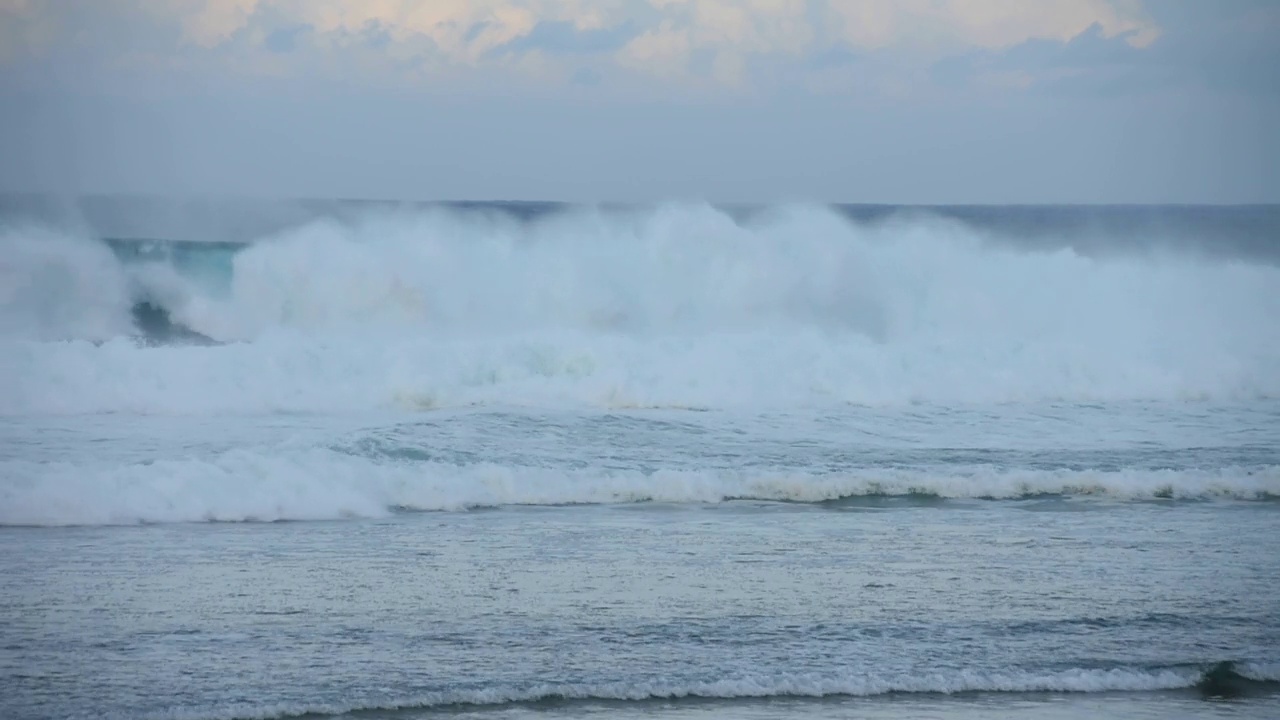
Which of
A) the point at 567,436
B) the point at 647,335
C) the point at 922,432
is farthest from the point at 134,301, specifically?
the point at 922,432

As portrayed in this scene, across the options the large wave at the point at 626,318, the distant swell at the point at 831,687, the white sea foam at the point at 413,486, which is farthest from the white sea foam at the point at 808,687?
the large wave at the point at 626,318

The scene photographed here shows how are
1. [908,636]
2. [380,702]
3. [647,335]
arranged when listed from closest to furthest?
1. [380,702]
2. [908,636]
3. [647,335]

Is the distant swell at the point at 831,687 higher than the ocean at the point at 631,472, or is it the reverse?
the ocean at the point at 631,472

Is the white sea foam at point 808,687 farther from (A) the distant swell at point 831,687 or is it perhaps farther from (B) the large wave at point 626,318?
(B) the large wave at point 626,318

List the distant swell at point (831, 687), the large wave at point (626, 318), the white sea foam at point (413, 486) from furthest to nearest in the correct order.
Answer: the large wave at point (626, 318), the white sea foam at point (413, 486), the distant swell at point (831, 687)

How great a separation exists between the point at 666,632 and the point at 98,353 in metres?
9.82

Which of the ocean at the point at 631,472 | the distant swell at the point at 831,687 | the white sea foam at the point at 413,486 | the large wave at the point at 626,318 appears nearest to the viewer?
the distant swell at the point at 831,687

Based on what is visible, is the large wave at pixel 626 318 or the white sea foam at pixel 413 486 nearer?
the white sea foam at pixel 413 486

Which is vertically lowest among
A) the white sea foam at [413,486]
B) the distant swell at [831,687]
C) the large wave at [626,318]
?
the distant swell at [831,687]

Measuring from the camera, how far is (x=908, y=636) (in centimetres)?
662

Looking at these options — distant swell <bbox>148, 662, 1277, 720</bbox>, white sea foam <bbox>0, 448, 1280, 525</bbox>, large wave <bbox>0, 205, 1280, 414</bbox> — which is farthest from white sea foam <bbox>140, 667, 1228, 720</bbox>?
large wave <bbox>0, 205, 1280, 414</bbox>

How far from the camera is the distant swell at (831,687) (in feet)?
18.8

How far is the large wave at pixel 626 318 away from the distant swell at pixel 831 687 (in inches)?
292

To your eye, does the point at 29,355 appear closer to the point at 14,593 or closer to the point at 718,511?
the point at 14,593
